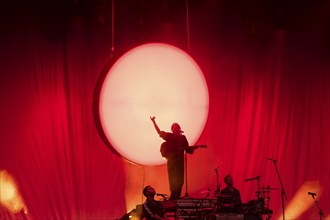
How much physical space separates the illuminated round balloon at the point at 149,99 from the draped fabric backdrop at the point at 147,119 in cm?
39

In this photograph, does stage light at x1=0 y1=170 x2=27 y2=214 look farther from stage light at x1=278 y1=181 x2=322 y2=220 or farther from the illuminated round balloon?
stage light at x1=278 y1=181 x2=322 y2=220

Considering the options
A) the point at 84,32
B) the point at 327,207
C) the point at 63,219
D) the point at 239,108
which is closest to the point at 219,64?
the point at 239,108

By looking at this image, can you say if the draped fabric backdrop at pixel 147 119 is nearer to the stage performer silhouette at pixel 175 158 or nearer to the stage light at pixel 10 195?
the stage light at pixel 10 195

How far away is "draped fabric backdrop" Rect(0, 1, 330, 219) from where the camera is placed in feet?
30.7

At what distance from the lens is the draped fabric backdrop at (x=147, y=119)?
936cm

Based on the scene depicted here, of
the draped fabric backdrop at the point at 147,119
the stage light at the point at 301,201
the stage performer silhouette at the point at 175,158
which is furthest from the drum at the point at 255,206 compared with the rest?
the stage light at the point at 301,201

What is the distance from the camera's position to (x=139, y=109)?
958cm

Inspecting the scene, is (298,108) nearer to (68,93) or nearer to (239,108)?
(239,108)

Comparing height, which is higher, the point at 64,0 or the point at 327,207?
the point at 64,0

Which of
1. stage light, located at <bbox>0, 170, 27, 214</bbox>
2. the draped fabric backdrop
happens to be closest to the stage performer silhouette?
the draped fabric backdrop

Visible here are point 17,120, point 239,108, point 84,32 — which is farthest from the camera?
point 239,108

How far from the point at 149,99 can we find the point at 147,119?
37 centimetres

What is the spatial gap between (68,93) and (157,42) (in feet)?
6.57

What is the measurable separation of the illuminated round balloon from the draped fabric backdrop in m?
0.39
